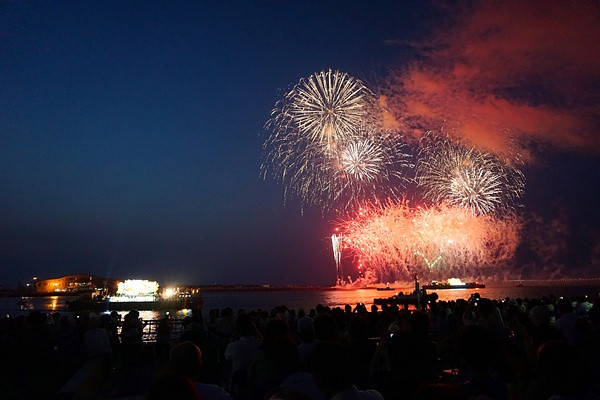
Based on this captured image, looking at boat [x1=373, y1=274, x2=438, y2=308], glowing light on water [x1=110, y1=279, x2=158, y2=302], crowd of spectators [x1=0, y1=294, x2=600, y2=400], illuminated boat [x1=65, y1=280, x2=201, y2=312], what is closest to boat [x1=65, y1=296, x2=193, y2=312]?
illuminated boat [x1=65, y1=280, x2=201, y2=312]

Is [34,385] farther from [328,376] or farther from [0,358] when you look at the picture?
[328,376]

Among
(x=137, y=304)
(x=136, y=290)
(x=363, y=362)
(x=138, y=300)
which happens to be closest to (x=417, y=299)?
(x=363, y=362)

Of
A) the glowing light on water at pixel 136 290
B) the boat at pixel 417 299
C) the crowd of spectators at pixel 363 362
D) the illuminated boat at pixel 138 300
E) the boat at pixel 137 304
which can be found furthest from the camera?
the glowing light on water at pixel 136 290

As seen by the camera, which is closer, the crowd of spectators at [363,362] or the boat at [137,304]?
the crowd of spectators at [363,362]

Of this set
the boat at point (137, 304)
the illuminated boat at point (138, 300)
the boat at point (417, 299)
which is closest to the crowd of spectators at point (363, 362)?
the boat at point (417, 299)

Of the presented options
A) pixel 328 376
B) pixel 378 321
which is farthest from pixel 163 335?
pixel 328 376

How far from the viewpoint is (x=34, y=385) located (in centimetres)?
998

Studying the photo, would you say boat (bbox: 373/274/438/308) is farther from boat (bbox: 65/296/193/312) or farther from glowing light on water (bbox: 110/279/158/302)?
glowing light on water (bbox: 110/279/158/302)

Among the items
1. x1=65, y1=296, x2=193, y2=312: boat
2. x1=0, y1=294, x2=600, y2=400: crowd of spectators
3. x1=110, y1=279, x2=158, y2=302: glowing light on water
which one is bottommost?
x1=65, y1=296, x2=193, y2=312: boat

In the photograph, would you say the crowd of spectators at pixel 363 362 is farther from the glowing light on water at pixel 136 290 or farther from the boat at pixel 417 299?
the glowing light on water at pixel 136 290

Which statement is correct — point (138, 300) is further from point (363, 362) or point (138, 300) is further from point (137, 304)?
point (363, 362)

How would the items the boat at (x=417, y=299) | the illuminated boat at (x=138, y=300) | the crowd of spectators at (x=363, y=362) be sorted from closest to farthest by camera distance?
the crowd of spectators at (x=363, y=362) → the boat at (x=417, y=299) → the illuminated boat at (x=138, y=300)

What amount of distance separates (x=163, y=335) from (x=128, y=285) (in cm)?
9501

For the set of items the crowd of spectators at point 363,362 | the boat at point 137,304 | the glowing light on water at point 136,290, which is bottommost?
the boat at point 137,304
